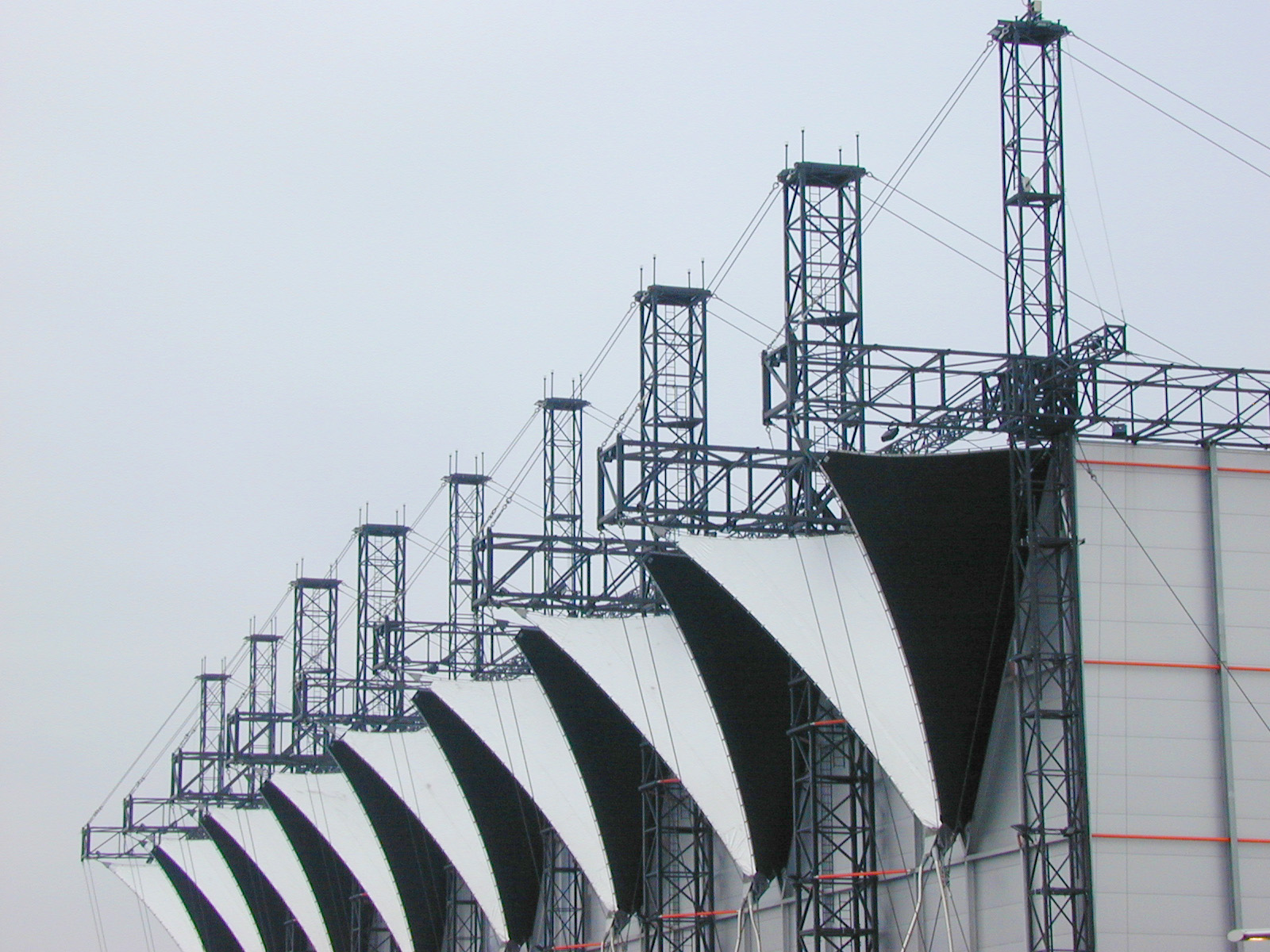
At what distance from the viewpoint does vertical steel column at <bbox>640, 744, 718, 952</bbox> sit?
5003 centimetres

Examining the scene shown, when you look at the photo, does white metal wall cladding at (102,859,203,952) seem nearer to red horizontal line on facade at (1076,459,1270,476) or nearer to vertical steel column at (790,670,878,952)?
vertical steel column at (790,670,878,952)

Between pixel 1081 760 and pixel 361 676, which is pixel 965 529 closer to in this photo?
pixel 1081 760

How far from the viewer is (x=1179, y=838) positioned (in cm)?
3562

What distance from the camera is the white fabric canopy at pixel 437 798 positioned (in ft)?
214

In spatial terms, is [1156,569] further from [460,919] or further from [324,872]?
[324,872]

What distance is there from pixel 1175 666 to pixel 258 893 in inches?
2583

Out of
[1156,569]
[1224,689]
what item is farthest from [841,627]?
[1224,689]

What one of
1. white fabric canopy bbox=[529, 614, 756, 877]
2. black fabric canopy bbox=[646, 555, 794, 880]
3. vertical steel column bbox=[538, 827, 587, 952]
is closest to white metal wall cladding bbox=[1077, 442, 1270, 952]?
black fabric canopy bbox=[646, 555, 794, 880]

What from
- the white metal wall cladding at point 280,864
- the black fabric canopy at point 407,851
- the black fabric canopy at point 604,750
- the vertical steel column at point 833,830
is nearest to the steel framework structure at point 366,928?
the white metal wall cladding at point 280,864

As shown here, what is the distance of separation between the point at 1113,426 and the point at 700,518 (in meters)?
10.6

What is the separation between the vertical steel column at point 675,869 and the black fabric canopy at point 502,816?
11213 mm

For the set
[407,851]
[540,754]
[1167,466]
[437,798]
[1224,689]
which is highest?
[1167,466]

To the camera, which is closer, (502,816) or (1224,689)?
(1224,689)

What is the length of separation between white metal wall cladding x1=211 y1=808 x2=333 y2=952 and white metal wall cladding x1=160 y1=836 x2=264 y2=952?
5590 mm
